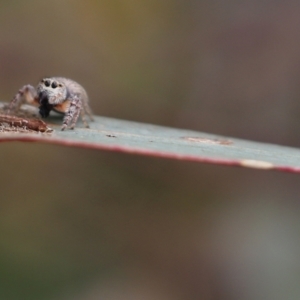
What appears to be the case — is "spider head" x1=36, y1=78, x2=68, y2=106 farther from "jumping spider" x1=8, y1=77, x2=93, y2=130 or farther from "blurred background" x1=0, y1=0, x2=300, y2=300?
"blurred background" x1=0, y1=0, x2=300, y2=300

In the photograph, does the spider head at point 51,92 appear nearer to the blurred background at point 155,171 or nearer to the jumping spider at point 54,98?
the jumping spider at point 54,98

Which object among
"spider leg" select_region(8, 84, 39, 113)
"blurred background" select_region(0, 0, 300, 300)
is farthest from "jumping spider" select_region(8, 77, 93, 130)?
"blurred background" select_region(0, 0, 300, 300)

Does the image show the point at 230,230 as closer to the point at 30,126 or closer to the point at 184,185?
the point at 184,185

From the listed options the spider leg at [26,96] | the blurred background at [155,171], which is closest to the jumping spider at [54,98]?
the spider leg at [26,96]

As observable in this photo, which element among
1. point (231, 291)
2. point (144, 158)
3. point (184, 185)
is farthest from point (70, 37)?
point (231, 291)

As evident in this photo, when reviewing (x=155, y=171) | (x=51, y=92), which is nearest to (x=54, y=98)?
(x=51, y=92)

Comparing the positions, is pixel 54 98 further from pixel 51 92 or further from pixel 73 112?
pixel 73 112
